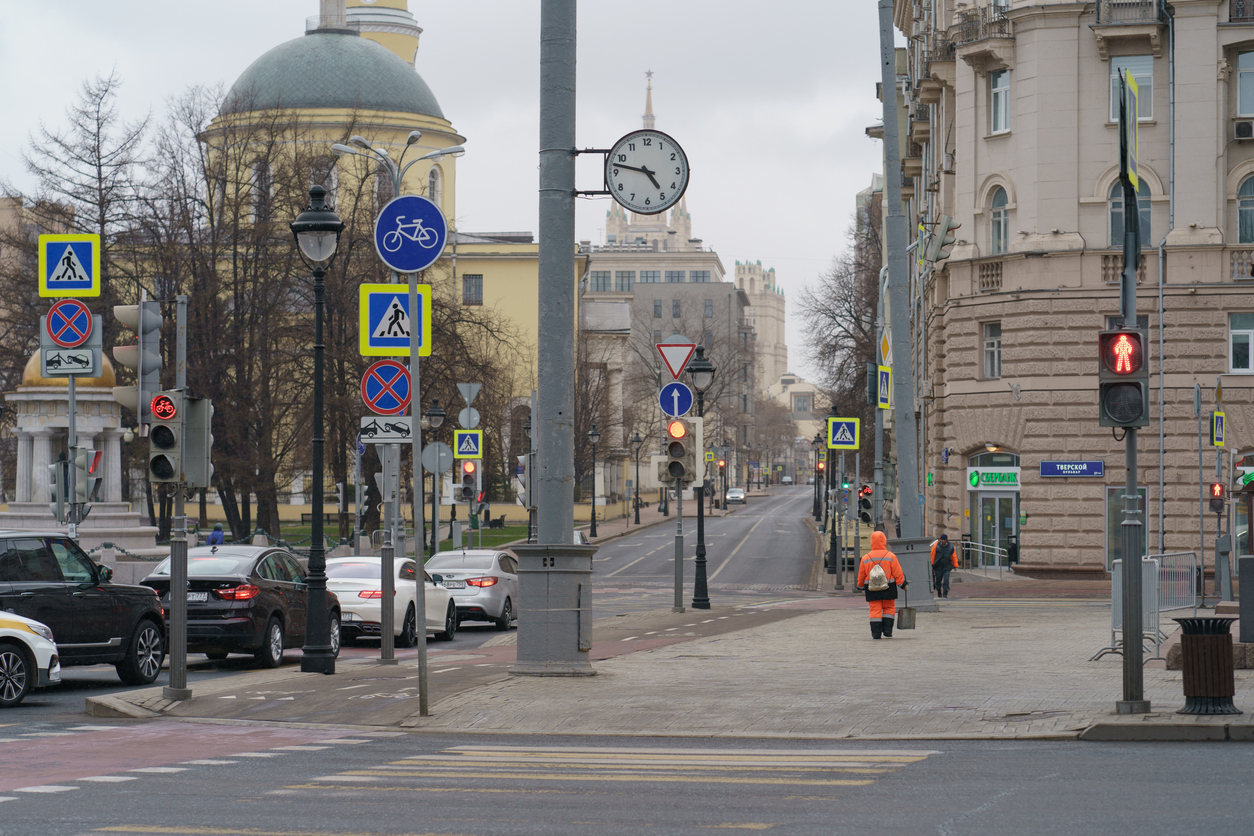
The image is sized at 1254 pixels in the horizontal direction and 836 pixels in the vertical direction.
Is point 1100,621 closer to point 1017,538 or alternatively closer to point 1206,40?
point 1017,538

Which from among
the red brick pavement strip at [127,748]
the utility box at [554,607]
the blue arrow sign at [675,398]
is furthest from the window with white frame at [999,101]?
the red brick pavement strip at [127,748]

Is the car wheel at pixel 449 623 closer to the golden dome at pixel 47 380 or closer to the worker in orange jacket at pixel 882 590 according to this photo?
the worker in orange jacket at pixel 882 590

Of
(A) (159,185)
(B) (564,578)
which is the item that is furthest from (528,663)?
(A) (159,185)

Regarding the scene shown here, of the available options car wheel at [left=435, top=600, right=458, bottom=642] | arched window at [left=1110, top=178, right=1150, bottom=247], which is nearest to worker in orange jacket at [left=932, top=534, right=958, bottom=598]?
arched window at [left=1110, top=178, right=1150, bottom=247]

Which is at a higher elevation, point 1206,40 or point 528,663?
point 1206,40

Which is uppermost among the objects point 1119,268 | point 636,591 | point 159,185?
point 159,185

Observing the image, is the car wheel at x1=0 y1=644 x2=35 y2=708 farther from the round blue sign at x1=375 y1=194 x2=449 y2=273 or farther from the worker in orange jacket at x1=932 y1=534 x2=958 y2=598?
the worker in orange jacket at x1=932 y1=534 x2=958 y2=598

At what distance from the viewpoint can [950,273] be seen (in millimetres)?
45781

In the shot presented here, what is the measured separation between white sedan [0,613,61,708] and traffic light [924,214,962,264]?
3338cm

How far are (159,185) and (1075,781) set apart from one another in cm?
4362

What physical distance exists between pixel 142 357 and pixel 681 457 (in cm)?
1354

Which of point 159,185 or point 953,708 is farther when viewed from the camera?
point 159,185

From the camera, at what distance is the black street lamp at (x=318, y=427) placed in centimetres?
1794

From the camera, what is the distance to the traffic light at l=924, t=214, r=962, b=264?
45344mm
